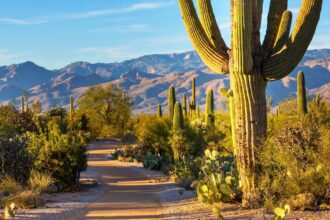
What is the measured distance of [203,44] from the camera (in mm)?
12570

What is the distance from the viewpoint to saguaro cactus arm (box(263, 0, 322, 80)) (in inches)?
465

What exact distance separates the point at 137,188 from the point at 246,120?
6482 millimetres

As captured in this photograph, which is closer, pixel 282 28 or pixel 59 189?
pixel 282 28

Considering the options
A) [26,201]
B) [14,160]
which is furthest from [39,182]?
[26,201]

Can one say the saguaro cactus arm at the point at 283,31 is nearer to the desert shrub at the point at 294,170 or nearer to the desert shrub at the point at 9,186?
the desert shrub at the point at 294,170

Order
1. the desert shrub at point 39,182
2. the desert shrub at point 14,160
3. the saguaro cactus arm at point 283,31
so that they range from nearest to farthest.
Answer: the saguaro cactus arm at point 283,31 → the desert shrub at point 39,182 → the desert shrub at point 14,160

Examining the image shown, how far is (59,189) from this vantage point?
16422 mm

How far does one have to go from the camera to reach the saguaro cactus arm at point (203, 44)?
40.9 ft

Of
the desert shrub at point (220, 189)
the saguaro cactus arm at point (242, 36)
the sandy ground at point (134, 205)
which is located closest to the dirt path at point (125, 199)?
the sandy ground at point (134, 205)

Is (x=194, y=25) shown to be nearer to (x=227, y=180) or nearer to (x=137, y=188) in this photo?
(x=227, y=180)

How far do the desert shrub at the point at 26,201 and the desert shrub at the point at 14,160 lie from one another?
8.83 feet

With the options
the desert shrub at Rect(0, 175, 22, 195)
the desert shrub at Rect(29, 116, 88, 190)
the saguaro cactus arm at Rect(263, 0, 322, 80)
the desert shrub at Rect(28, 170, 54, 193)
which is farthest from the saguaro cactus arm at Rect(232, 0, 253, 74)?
the desert shrub at Rect(29, 116, 88, 190)

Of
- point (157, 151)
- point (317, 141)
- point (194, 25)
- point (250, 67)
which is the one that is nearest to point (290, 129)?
point (317, 141)

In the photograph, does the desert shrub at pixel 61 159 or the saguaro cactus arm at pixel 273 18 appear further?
the desert shrub at pixel 61 159
